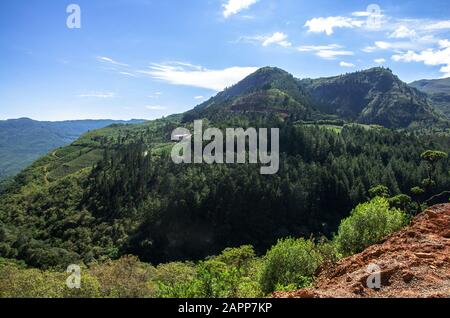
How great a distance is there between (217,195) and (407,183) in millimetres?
89275

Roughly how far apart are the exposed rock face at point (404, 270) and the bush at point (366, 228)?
13.7 m

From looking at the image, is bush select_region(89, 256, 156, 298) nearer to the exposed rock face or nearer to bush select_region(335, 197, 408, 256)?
the exposed rock face

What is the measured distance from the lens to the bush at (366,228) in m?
54.0

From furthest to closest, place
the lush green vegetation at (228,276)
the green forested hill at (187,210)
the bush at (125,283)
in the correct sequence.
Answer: the green forested hill at (187,210), the bush at (125,283), the lush green vegetation at (228,276)

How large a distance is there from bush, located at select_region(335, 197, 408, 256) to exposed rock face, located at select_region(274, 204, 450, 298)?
44.9 ft

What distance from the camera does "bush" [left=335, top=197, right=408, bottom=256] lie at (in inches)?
2125

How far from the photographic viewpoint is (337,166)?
19712 centimetres

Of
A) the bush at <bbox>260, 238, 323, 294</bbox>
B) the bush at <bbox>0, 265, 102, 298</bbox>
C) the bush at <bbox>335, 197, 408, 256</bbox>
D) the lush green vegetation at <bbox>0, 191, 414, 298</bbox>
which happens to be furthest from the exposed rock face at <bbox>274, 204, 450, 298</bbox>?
the bush at <bbox>0, 265, 102, 298</bbox>

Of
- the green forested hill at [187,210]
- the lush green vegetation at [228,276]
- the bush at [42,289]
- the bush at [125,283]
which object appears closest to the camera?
the bush at [42,289]

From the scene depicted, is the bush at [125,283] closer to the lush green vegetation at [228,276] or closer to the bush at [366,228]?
the lush green vegetation at [228,276]

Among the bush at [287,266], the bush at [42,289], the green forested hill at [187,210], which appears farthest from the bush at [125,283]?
the green forested hill at [187,210]

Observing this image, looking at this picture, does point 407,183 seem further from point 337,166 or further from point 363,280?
point 363,280
